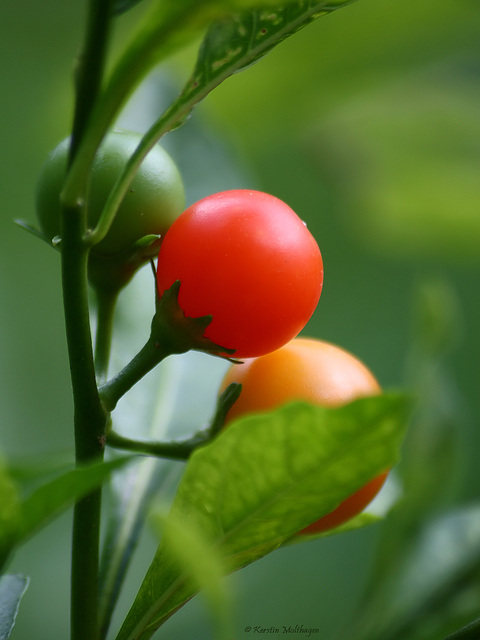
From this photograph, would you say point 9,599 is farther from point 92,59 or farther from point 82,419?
point 92,59

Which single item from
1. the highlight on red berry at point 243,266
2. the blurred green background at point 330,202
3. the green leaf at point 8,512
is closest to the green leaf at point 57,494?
the green leaf at point 8,512

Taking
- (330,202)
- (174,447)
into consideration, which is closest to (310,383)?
(174,447)

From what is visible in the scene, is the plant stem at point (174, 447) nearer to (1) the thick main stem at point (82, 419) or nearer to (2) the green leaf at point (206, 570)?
(1) the thick main stem at point (82, 419)

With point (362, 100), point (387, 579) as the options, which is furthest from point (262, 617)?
point (362, 100)

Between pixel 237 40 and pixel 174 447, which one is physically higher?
pixel 237 40

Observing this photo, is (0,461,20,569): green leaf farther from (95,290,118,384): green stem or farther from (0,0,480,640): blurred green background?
(0,0,480,640): blurred green background

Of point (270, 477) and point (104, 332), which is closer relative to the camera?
point (270, 477)

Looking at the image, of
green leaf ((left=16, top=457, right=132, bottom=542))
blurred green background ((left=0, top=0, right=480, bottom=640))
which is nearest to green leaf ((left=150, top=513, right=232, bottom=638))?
green leaf ((left=16, top=457, right=132, bottom=542))

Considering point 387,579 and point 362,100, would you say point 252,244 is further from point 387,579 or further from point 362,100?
point 362,100
